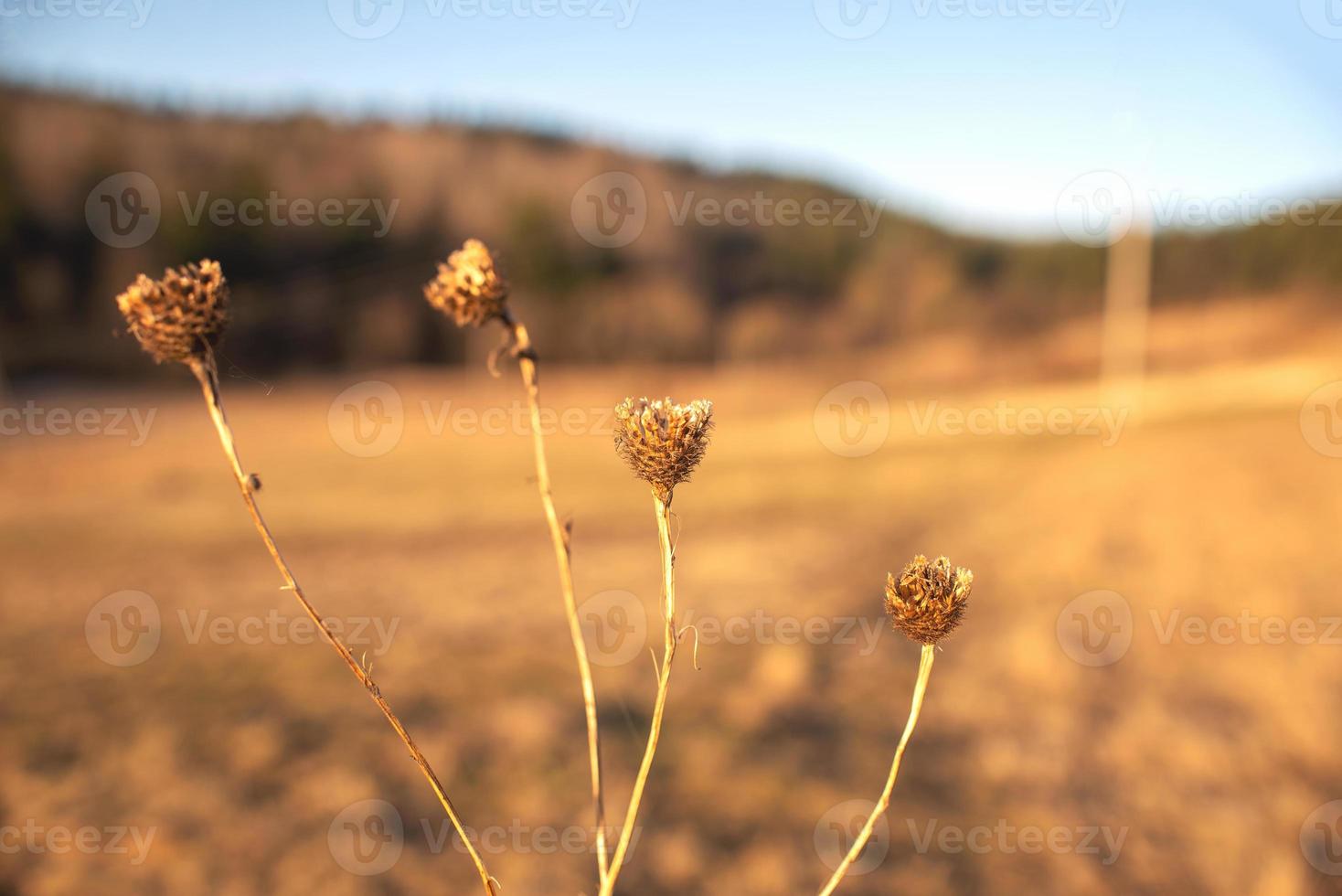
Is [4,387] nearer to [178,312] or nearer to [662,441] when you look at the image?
[178,312]

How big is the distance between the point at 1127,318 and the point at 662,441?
2594 cm

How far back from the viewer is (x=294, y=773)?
5191mm

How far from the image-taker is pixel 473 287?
1088 millimetres

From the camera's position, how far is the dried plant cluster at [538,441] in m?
1.00

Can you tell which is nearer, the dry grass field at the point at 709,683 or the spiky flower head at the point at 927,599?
the spiky flower head at the point at 927,599

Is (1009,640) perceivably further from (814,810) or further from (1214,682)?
(814,810)

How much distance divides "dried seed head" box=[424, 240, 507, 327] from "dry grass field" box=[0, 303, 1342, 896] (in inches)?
39.9

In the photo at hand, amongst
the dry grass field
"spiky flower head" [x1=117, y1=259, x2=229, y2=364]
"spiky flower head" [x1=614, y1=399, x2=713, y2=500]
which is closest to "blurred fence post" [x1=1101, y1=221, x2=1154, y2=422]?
the dry grass field

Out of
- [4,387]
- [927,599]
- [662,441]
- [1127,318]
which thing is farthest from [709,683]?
[4,387]

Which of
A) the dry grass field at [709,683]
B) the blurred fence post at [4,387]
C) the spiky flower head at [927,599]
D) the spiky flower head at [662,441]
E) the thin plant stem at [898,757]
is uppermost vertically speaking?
the blurred fence post at [4,387]

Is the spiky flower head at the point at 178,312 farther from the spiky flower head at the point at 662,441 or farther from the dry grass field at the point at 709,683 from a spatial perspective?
the dry grass field at the point at 709,683

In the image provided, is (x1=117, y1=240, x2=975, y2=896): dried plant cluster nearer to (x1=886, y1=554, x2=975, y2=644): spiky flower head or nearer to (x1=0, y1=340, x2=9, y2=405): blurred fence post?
(x1=886, y1=554, x2=975, y2=644): spiky flower head

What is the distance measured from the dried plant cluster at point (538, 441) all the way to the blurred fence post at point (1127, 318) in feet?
76.1

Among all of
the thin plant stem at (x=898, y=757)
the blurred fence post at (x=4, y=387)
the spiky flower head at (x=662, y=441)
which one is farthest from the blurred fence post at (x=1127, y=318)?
the blurred fence post at (x=4, y=387)
